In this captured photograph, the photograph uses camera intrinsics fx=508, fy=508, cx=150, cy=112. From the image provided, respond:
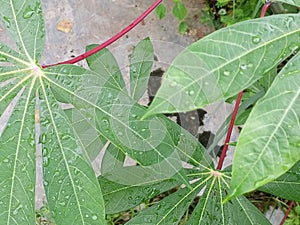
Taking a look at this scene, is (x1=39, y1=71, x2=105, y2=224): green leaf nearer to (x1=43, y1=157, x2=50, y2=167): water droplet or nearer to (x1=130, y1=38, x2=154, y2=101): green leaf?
(x1=43, y1=157, x2=50, y2=167): water droplet

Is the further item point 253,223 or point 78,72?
point 253,223

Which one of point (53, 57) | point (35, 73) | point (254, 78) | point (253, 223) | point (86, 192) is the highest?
point (53, 57)

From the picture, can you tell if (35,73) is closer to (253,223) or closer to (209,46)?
(209,46)

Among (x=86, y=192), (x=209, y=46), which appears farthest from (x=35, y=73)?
(x=209, y=46)

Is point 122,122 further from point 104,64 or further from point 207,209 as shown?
point 104,64

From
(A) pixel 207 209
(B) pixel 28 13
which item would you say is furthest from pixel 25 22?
(A) pixel 207 209

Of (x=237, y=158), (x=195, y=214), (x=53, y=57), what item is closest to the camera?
(x=237, y=158)
